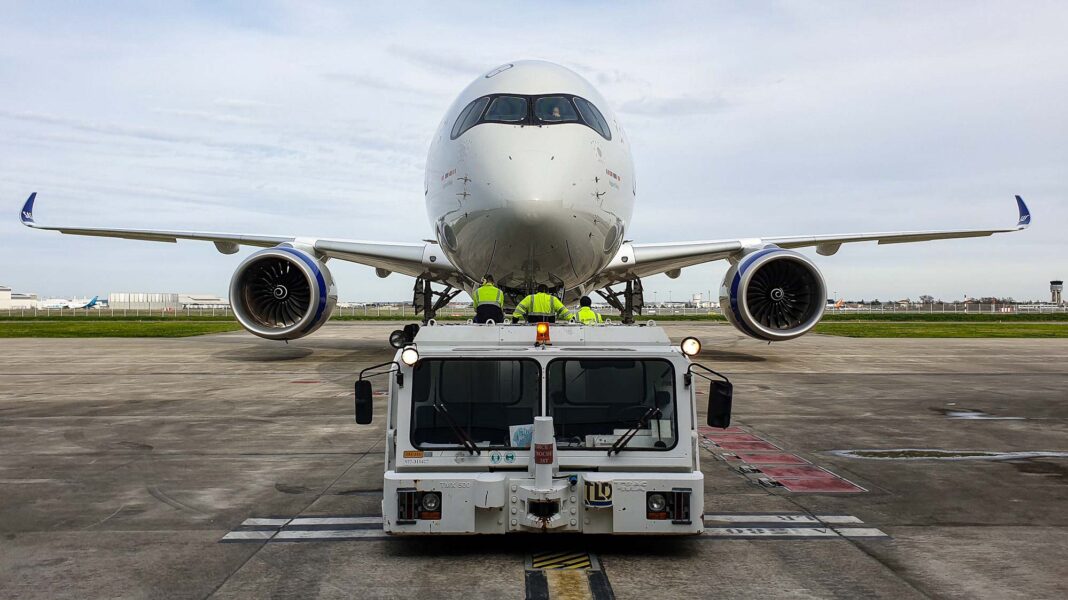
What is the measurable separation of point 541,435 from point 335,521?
1.88 metres

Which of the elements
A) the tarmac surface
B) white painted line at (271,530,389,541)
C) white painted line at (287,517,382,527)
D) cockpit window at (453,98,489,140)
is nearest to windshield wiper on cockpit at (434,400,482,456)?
the tarmac surface

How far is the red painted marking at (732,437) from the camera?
28.3ft

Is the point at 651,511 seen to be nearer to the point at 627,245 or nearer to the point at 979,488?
the point at 979,488

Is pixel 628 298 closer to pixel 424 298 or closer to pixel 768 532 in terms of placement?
pixel 424 298

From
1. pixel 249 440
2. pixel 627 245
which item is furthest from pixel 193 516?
pixel 627 245

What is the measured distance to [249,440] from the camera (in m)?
8.52

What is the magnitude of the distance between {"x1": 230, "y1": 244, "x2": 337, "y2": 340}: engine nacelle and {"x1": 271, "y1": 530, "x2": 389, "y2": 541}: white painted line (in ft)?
32.9

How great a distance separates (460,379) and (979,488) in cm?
449

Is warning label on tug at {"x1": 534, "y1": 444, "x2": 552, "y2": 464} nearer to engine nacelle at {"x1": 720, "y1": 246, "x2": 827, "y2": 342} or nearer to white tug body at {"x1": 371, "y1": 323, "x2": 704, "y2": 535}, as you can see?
white tug body at {"x1": 371, "y1": 323, "x2": 704, "y2": 535}

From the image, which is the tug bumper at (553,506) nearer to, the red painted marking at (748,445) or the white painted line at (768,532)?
the white painted line at (768,532)

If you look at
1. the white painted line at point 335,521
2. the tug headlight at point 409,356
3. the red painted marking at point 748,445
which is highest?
the tug headlight at point 409,356

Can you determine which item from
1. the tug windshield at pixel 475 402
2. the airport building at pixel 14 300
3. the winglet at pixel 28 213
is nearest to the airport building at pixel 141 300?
the airport building at pixel 14 300

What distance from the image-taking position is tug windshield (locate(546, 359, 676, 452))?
15.3 ft

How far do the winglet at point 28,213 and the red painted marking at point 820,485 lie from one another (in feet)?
55.9
